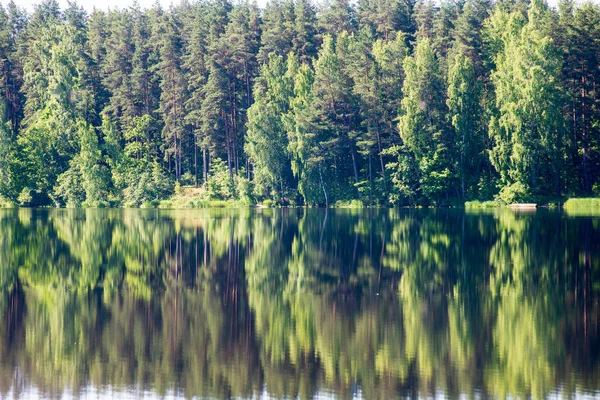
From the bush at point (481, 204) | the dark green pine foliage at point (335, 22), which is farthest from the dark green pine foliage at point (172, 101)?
the bush at point (481, 204)

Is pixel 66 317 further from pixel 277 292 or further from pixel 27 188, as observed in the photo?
pixel 27 188

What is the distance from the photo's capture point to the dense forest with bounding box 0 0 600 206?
7406cm

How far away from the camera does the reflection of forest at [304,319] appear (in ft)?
41.4

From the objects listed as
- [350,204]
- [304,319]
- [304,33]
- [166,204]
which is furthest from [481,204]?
[304,319]

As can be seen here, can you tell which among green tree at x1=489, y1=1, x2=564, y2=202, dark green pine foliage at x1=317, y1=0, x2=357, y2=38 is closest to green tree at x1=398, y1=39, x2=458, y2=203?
green tree at x1=489, y1=1, x2=564, y2=202

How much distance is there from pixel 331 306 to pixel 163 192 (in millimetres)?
72334

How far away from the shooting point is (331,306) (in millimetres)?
18359

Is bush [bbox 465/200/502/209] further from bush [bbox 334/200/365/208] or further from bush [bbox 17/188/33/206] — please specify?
bush [bbox 17/188/33/206]

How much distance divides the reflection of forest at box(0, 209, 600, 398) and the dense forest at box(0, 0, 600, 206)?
4423cm

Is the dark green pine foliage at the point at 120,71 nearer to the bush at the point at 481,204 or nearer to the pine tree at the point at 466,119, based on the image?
the pine tree at the point at 466,119

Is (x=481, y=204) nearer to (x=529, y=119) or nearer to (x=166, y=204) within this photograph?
(x=529, y=119)

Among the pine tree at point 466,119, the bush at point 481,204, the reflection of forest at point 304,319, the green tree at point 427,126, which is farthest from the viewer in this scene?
the green tree at point 427,126

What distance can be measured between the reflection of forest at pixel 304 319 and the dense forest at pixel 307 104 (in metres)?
44.2

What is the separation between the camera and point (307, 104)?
82.6m
